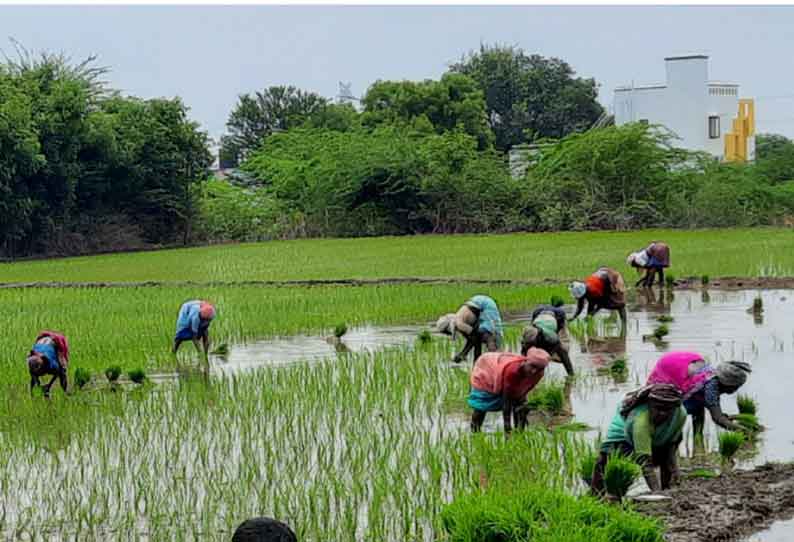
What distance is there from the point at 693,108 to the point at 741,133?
285 cm

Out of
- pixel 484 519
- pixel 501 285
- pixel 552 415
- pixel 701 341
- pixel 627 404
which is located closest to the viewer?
pixel 484 519

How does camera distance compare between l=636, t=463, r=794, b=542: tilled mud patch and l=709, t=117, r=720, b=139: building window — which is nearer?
l=636, t=463, r=794, b=542: tilled mud patch

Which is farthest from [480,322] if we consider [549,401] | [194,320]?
[194,320]

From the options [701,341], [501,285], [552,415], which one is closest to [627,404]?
[552,415]

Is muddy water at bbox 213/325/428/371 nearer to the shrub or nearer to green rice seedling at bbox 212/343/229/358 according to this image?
green rice seedling at bbox 212/343/229/358

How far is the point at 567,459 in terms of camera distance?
7129 millimetres

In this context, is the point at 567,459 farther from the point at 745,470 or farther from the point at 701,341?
the point at 701,341

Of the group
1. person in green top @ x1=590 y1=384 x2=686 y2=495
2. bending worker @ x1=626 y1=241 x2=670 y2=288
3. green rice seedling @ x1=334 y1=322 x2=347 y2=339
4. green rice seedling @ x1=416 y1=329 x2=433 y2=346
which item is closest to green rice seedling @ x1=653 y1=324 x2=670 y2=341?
green rice seedling @ x1=416 y1=329 x2=433 y2=346

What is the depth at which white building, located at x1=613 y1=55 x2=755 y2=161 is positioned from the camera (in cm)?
4291

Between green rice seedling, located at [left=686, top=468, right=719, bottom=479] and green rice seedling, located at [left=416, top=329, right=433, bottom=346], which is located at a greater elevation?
green rice seedling, located at [left=416, top=329, right=433, bottom=346]

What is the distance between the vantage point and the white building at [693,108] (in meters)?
42.9

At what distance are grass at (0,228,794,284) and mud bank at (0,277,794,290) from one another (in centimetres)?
63

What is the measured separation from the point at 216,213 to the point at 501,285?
64.3 feet

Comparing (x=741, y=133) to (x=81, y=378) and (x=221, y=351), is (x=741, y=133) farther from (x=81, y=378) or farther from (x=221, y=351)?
(x=81, y=378)
